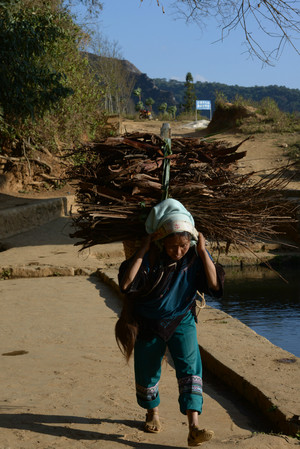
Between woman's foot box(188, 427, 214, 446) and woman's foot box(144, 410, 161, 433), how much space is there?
298 mm

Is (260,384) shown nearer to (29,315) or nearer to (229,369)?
(229,369)

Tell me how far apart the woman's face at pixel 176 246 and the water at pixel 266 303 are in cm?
348

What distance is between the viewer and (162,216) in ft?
10.3

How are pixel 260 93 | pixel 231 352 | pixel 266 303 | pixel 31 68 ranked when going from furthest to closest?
pixel 260 93 < pixel 31 68 < pixel 266 303 < pixel 231 352

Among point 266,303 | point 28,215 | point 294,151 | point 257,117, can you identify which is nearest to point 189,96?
point 257,117

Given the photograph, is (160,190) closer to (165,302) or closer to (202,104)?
(165,302)

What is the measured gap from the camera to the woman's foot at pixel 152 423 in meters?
3.33

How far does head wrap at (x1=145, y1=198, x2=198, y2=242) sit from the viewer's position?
3.07 meters

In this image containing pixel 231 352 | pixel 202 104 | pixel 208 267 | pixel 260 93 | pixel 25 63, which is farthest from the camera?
pixel 260 93

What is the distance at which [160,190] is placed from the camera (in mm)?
3418

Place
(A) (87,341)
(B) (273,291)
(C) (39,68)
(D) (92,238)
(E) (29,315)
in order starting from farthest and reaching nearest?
(C) (39,68)
(B) (273,291)
(E) (29,315)
(A) (87,341)
(D) (92,238)

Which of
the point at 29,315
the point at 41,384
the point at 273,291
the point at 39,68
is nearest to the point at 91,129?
the point at 39,68

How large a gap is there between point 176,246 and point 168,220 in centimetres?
15

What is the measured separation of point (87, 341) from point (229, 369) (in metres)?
1.59
